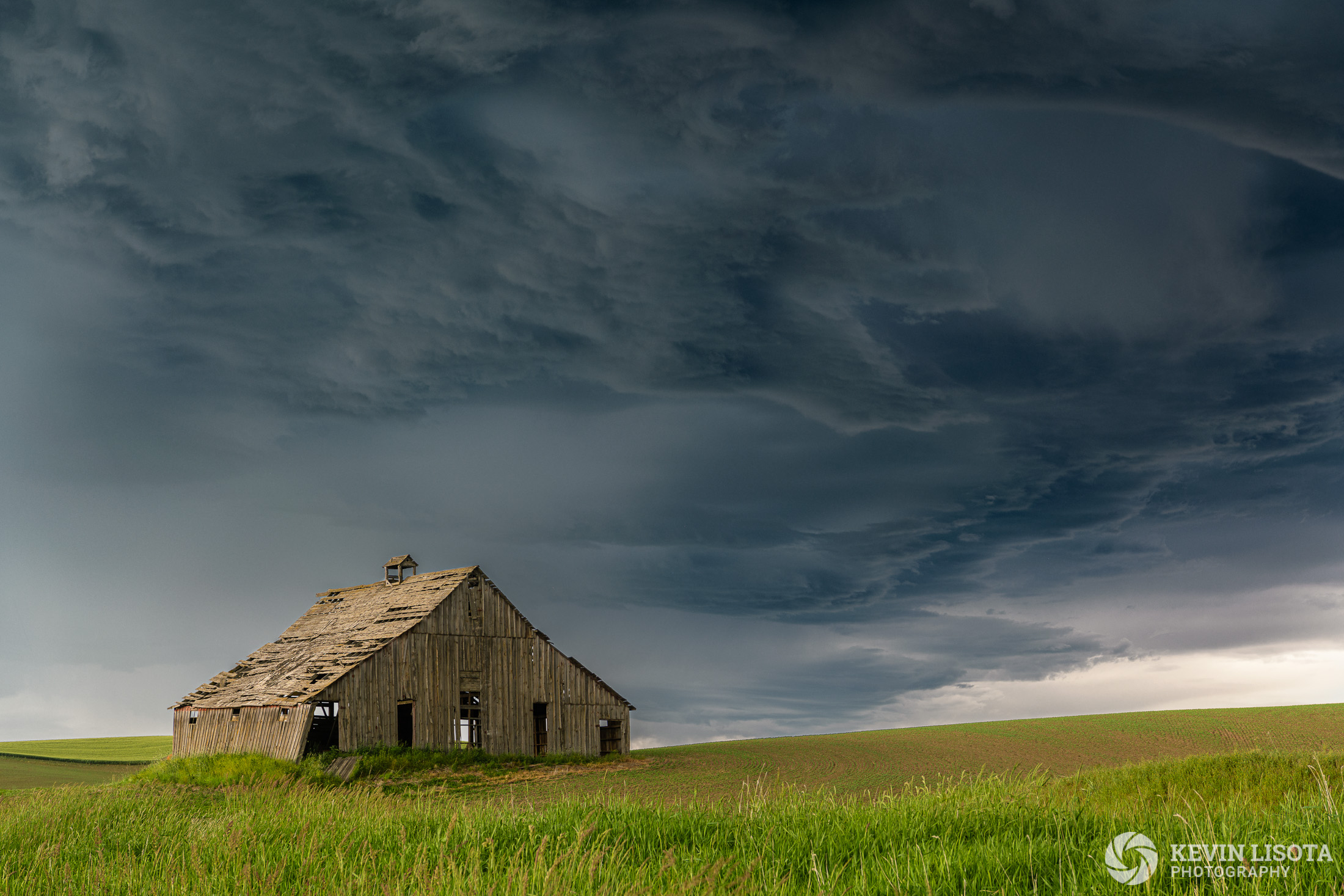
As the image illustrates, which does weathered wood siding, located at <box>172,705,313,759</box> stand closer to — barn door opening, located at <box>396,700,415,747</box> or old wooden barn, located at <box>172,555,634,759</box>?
old wooden barn, located at <box>172,555,634,759</box>

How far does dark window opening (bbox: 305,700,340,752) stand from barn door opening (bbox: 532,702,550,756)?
350 inches

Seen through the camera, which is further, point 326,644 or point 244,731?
point 326,644

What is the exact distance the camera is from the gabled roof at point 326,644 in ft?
129

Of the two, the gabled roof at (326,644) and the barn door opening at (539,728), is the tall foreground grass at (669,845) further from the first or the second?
the barn door opening at (539,728)

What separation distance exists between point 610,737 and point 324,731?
13.8 m

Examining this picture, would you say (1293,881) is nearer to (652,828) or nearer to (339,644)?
(652,828)

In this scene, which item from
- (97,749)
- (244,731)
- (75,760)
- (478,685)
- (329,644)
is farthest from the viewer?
(97,749)

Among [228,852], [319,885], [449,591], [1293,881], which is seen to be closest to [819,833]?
[1293,881]

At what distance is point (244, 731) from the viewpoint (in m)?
39.8

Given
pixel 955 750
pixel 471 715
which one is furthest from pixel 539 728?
pixel 955 750

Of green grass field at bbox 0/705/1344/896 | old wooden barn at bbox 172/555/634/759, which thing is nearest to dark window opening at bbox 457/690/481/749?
old wooden barn at bbox 172/555/634/759

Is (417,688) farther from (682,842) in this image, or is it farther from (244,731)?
(682,842)

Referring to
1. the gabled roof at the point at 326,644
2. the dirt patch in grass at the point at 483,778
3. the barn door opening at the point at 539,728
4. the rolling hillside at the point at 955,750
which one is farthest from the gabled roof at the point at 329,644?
the rolling hillside at the point at 955,750

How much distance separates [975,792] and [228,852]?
28.5 ft
